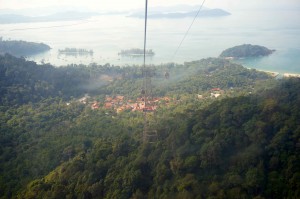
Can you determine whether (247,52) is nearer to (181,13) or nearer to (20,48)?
(181,13)

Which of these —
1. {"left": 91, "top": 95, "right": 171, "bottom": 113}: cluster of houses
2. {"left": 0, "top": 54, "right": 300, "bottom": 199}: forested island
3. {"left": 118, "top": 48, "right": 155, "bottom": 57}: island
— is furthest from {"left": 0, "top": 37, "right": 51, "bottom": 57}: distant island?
{"left": 0, "top": 54, "right": 300, "bottom": 199}: forested island

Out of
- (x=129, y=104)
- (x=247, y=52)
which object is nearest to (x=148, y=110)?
(x=129, y=104)

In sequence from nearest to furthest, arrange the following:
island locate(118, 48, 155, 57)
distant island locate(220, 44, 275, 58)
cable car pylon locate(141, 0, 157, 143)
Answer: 1. cable car pylon locate(141, 0, 157, 143)
2. distant island locate(220, 44, 275, 58)
3. island locate(118, 48, 155, 57)

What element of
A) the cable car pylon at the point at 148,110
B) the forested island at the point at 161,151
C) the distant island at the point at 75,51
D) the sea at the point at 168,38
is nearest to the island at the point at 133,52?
the sea at the point at 168,38

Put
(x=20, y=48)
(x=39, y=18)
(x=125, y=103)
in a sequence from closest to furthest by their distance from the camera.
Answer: (x=125, y=103) < (x=20, y=48) < (x=39, y=18)

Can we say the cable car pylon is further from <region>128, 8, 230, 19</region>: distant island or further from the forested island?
<region>128, 8, 230, 19</region>: distant island

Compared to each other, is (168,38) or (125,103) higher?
(168,38)
